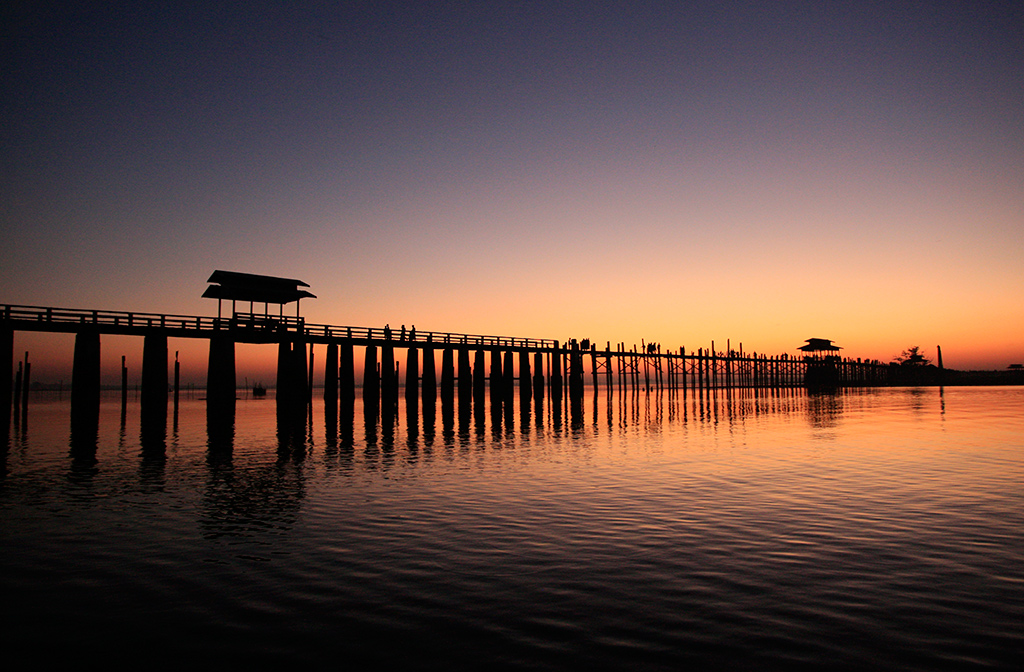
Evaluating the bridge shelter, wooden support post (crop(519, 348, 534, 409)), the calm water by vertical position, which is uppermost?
the bridge shelter

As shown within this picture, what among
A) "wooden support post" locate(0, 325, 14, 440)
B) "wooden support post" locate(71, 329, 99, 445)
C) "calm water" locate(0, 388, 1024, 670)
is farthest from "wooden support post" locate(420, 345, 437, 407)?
"calm water" locate(0, 388, 1024, 670)

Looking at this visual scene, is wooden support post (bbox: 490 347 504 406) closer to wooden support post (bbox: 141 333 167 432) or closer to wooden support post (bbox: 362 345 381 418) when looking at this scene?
wooden support post (bbox: 362 345 381 418)

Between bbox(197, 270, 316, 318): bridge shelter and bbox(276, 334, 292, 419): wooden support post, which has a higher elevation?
bbox(197, 270, 316, 318): bridge shelter

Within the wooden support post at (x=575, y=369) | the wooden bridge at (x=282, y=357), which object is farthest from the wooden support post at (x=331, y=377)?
the wooden support post at (x=575, y=369)

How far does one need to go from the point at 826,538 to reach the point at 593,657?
539 centimetres

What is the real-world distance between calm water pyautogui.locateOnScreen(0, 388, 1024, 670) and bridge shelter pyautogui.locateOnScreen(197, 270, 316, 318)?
20029 mm

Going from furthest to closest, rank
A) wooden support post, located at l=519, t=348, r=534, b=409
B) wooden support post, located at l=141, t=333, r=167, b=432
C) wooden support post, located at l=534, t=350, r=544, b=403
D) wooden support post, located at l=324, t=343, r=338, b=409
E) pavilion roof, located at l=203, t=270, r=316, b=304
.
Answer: wooden support post, located at l=534, t=350, r=544, b=403
wooden support post, located at l=519, t=348, r=534, b=409
wooden support post, located at l=324, t=343, r=338, b=409
pavilion roof, located at l=203, t=270, r=316, b=304
wooden support post, located at l=141, t=333, r=167, b=432

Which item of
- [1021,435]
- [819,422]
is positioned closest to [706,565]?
[1021,435]

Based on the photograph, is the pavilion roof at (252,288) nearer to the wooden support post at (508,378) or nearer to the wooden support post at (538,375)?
the wooden support post at (508,378)

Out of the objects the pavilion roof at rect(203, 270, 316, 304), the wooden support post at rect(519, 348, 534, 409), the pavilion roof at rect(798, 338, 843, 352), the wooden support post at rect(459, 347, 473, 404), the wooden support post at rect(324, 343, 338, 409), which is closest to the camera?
the pavilion roof at rect(203, 270, 316, 304)

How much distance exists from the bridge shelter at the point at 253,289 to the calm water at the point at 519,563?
2003 centimetres

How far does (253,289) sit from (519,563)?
3342 cm

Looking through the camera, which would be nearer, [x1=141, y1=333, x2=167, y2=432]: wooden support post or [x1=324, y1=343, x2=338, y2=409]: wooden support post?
[x1=141, y1=333, x2=167, y2=432]: wooden support post

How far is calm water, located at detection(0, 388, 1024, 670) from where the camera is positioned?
5.36m
